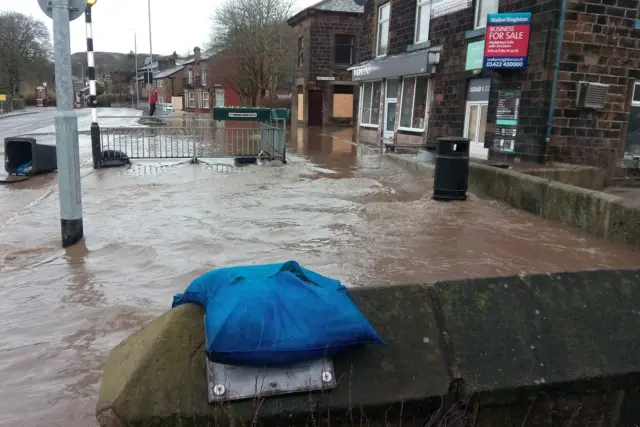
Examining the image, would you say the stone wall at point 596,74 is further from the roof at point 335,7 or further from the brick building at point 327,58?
the roof at point 335,7

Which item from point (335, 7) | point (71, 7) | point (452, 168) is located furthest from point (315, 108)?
point (71, 7)

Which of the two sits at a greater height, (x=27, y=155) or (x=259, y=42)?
(x=259, y=42)

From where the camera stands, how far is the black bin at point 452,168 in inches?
359

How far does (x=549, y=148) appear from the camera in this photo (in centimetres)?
1188

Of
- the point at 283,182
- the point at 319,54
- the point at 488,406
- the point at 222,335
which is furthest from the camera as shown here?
the point at 319,54

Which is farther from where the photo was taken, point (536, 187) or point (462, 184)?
point (462, 184)

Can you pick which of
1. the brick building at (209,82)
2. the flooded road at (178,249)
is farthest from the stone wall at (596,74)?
the brick building at (209,82)

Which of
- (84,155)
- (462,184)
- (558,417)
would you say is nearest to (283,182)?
(462,184)

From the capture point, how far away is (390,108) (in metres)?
21.1

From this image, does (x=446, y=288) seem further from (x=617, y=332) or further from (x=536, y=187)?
(x=536, y=187)

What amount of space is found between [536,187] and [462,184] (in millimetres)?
1312

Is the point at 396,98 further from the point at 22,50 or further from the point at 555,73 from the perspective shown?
the point at 22,50

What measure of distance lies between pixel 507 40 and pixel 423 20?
6368 millimetres

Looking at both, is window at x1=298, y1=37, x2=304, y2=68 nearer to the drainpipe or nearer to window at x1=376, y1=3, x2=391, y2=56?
window at x1=376, y1=3, x2=391, y2=56
